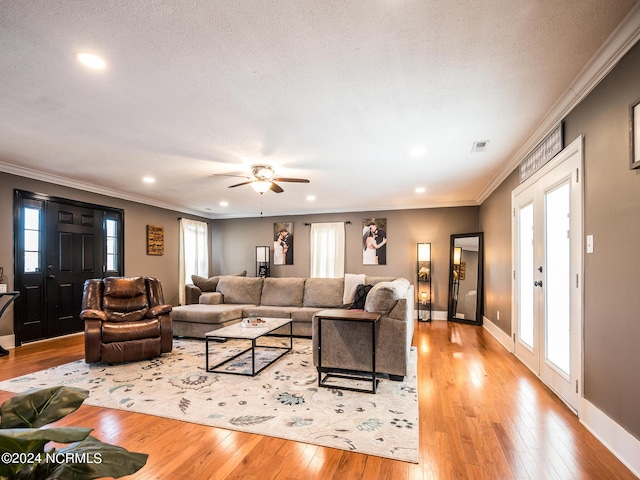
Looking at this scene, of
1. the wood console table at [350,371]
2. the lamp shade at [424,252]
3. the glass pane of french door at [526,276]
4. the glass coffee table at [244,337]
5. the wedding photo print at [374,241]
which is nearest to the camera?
the wood console table at [350,371]

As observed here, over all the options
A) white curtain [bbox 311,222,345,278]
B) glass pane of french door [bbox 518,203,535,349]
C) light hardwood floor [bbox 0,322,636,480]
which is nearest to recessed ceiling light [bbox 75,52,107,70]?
light hardwood floor [bbox 0,322,636,480]

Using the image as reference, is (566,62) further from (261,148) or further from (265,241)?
(265,241)

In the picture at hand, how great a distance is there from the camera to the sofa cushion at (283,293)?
5.80 m

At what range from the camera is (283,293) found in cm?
→ 588

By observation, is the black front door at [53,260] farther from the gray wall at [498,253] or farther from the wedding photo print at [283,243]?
the gray wall at [498,253]

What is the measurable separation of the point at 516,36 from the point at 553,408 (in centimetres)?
264

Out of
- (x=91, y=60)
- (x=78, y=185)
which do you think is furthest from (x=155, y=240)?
(x=91, y=60)

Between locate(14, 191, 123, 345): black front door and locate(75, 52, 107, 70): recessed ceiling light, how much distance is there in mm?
3599

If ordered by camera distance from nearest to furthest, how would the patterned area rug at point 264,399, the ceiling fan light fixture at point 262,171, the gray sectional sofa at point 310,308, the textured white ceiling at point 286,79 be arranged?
the textured white ceiling at point 286,79, the patterned area rug at point 264,399, the gray sectional sofa at point 310,308, the ceiling fan light fixture at point 262,171

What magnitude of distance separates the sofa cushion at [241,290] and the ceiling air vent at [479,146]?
410cm

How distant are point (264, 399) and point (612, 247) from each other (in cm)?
268

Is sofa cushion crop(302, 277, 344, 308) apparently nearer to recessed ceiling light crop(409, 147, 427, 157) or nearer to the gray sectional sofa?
the gray sectional sofa

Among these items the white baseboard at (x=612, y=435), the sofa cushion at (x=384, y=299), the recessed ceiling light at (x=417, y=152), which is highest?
the recessed ceiling light at (x=417, y=152)

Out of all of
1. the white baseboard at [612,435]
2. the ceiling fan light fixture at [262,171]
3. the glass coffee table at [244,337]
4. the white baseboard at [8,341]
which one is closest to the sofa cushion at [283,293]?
the glass coffee table at [244,337]
